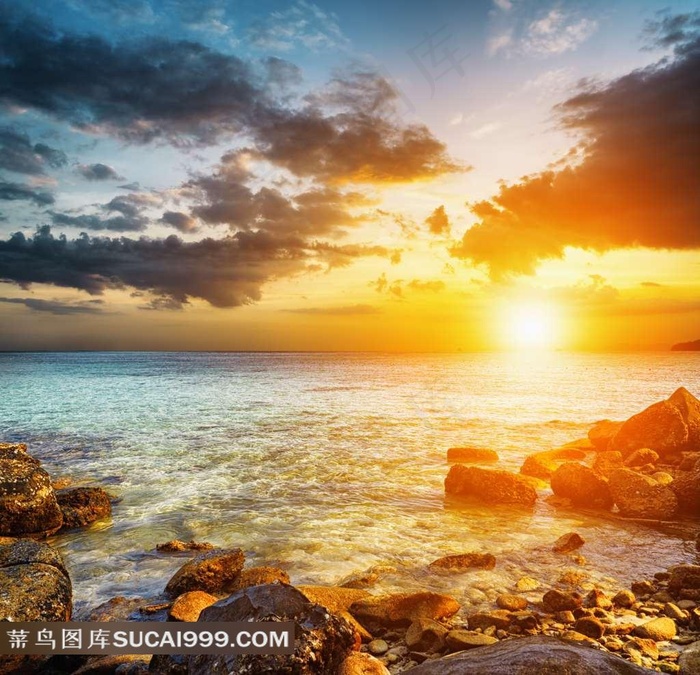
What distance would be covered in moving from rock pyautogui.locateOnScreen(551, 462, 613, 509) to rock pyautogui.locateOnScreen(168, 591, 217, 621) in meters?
10.1

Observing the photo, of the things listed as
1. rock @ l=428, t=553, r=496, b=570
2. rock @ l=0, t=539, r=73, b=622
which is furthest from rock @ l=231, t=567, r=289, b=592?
rock @ l=428, t=553, r=496, b=570

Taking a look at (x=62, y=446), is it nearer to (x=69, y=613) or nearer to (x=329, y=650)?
(x=69, y=613)

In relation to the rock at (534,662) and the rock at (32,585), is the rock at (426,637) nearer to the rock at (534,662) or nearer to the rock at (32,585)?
the rock at (534,662)

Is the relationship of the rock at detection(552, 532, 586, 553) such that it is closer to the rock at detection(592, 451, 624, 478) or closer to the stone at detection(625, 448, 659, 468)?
the rock at detection(592, 451, 624, 478)

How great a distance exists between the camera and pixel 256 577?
25.4 feet

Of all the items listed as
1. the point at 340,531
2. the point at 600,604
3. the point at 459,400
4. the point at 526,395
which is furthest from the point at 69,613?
the point at 526,395

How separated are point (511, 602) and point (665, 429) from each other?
556 inches

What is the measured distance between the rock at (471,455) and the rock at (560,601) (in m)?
11.0

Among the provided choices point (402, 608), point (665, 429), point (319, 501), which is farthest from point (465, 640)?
point (665, 429)

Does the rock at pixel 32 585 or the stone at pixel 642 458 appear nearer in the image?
the rock at pixel 32 585

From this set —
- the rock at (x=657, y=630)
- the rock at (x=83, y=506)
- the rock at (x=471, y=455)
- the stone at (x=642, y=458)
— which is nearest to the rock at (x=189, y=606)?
the rock at (x=657, y=630)

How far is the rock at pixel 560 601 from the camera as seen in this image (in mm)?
6730

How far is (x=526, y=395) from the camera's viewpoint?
44344 millimetres

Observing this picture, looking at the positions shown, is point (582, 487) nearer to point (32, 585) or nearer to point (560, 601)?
point (560, 601)
